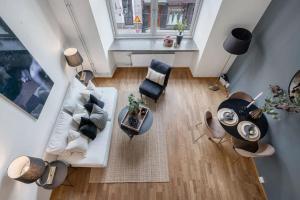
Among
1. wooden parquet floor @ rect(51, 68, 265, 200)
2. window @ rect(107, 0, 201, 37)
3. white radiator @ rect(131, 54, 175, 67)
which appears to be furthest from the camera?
white radiator @ rect(131, 54, 175, 67)

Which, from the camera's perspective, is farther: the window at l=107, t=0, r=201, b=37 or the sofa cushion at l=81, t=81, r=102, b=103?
the window at l=107, t=0, r=201, b=37

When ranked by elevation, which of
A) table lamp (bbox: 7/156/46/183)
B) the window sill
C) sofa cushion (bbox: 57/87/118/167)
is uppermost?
the window sill

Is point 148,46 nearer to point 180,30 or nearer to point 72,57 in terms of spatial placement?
point 180,30

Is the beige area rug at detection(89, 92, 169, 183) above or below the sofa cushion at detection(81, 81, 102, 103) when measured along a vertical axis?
below

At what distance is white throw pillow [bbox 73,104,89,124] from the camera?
2866mm

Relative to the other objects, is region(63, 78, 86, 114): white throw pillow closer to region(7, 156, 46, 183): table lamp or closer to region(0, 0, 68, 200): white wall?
region(0, 0, 68, 200): white wall

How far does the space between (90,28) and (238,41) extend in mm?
2849

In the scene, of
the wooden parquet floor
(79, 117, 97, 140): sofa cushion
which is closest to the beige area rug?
the wooden parquet floor

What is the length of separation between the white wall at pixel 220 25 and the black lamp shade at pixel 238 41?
4.6 inches

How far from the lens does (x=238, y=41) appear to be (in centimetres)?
299

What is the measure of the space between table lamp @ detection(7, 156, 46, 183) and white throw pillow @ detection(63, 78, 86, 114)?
107cm

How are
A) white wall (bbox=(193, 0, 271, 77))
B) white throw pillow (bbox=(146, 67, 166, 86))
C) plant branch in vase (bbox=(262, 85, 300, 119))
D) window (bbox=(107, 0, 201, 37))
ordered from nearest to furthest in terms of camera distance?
plant branch in vase (bbox=(262, 85, 300, 119)), white wall (bbox=(193, 0, 271, 77)), white throw pillow (bbox=(146, 67, 166, 86)), window (bbox=(107, 0, 201, 37))

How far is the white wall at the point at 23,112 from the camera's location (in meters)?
1.99

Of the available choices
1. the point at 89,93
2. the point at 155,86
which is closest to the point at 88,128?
the point at 89,93
